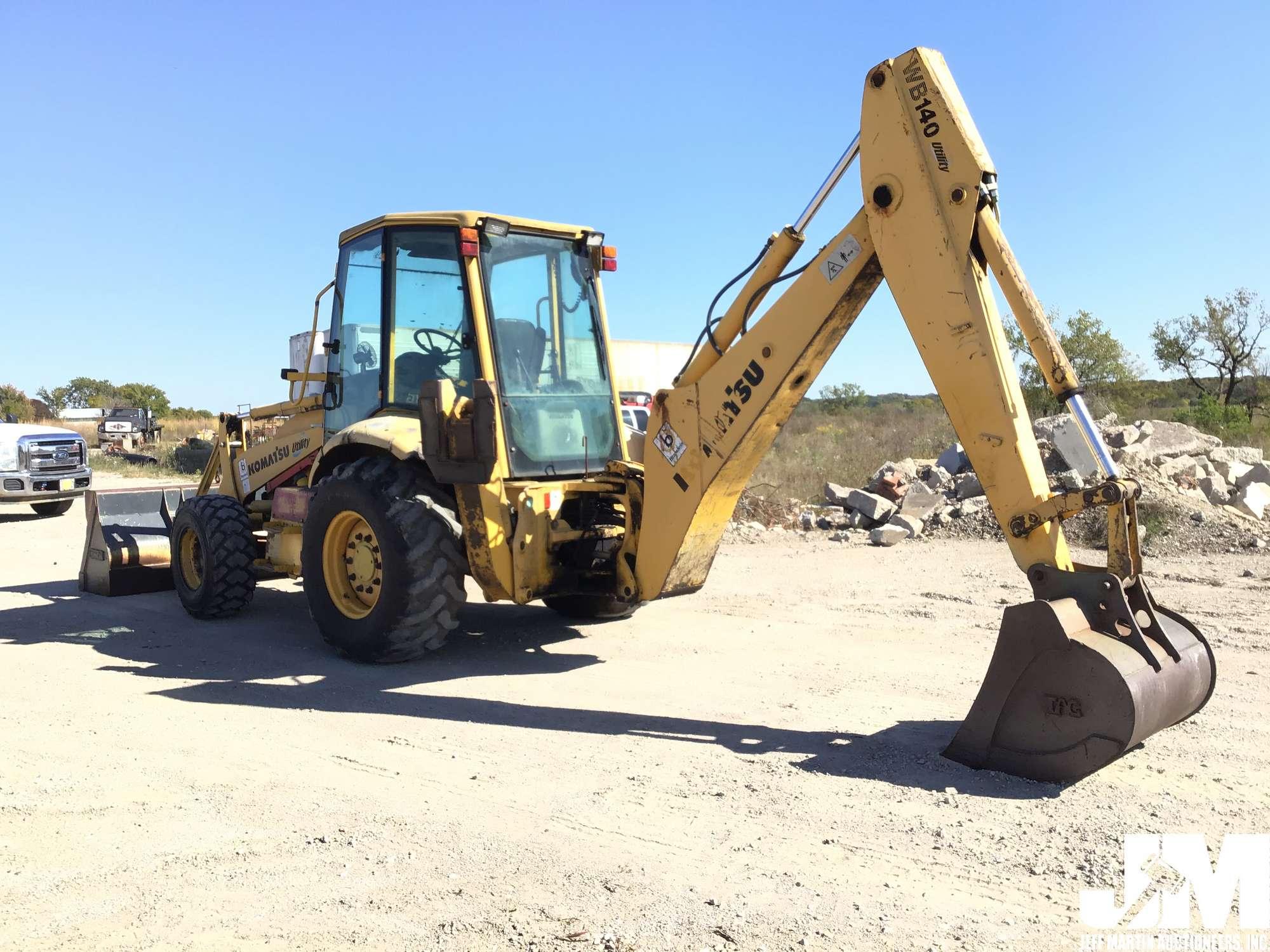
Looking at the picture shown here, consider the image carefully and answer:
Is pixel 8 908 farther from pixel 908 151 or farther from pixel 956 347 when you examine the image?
pixel 908 151

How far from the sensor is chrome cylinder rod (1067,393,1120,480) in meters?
4.24

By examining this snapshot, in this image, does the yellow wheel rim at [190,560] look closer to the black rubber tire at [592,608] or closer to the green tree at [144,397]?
the black rubber tire at [592,608]

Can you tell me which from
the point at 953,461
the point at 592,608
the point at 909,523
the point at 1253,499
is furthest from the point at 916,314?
the point at 953,461

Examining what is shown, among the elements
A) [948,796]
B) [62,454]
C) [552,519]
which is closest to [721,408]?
[552,519]

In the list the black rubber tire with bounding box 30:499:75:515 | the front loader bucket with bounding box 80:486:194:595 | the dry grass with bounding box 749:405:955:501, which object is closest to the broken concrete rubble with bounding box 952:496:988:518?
the dry grass with bounding box 749:405:955:501

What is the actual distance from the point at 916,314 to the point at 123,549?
23.9 ft

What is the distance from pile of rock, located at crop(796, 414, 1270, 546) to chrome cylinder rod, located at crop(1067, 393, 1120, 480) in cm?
578

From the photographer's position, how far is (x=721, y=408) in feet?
17.9

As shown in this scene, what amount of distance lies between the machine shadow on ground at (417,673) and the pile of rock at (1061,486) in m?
5.40

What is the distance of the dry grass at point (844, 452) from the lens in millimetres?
15922

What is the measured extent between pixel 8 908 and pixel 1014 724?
3632 mm

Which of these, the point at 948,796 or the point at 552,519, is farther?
the point at 552,519

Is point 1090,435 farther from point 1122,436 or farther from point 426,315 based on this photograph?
point 1122,436

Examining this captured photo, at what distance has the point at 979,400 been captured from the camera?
4398 mm
